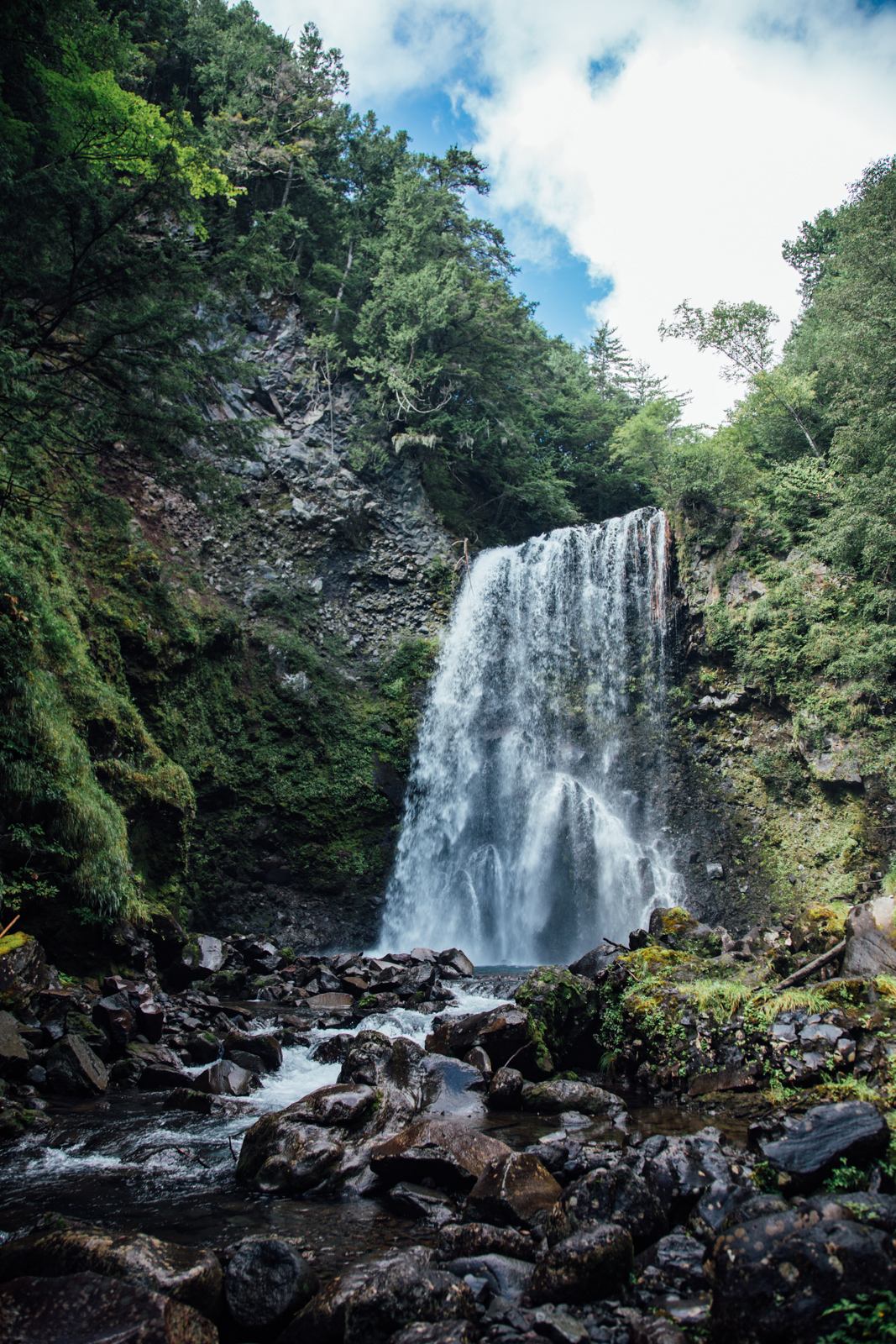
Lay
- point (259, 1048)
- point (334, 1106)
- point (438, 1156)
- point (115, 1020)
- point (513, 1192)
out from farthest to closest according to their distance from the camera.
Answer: point (259, 1048) < point (115, 1020) < point (334, 1106) < point (438, 1156) < point (513, 1192)

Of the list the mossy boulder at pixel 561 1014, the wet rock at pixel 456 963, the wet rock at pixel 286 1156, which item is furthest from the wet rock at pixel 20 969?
the wet rock at pixel 456 963

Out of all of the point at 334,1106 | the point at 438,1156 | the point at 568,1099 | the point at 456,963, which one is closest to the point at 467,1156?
the point at 438,1156

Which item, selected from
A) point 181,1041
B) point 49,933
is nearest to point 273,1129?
point 181,1041

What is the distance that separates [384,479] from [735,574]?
Answer: 34.4 feet

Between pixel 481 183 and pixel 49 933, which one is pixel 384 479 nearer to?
pixel 481 183

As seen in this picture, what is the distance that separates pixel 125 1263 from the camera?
2641 mm

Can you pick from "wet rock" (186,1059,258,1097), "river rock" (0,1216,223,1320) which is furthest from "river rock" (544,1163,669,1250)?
"wet rock" (186,1059,258,1097)

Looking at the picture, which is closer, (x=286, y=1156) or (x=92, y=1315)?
(x=92, y=1315)

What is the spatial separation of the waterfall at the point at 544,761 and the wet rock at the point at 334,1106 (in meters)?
9.41

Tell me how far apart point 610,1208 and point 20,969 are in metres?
5.50

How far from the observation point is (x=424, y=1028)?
301 inches

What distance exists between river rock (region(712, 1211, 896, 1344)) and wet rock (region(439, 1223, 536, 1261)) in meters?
1.02

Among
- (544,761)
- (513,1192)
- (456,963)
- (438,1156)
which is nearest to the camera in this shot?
(513,1192)

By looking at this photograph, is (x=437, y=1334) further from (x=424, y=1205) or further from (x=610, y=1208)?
(x=424, y=1205)
